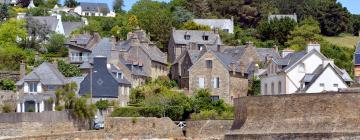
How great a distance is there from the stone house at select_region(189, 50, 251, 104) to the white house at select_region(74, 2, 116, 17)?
59396 mm

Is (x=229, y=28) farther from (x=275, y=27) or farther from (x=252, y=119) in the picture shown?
(x=252, y=119)

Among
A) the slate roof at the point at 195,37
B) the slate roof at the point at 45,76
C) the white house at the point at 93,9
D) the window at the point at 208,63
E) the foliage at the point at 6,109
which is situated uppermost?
the white house at the point at 93,9

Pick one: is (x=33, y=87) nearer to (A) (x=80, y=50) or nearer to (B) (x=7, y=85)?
(B) (x=7, y=85)

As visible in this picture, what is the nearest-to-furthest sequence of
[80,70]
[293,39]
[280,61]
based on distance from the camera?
[280,61] < [80,70] < [293,39]

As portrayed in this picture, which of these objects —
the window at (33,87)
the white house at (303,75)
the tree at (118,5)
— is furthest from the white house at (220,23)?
the tree at (118,5)

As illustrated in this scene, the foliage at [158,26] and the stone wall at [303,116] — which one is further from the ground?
the foliage at [158,26]

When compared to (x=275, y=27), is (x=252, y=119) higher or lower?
lower

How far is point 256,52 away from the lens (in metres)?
61.7

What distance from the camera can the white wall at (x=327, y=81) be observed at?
1855 inches

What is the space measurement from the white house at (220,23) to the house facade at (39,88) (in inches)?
1276

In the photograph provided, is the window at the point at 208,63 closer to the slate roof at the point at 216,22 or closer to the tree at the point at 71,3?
the slate roof at the point at 216,22

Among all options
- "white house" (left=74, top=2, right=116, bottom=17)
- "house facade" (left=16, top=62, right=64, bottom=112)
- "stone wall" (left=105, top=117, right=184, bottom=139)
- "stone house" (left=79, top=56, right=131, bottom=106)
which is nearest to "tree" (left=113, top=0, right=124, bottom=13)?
"white house" (left=74, top=2, right=116, bottom=17)

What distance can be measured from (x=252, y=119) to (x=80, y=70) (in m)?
19.2

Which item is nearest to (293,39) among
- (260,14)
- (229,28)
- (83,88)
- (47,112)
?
(229,28)
